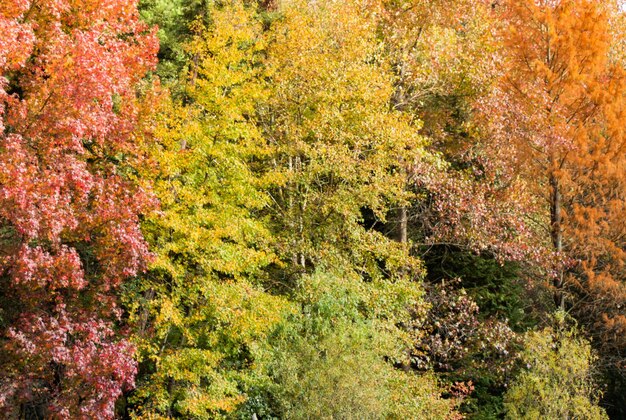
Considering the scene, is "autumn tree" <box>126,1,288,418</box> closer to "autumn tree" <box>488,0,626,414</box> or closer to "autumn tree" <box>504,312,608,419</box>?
"autumn tree" <box>504,312,608,419</box>

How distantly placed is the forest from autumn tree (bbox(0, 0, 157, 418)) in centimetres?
6

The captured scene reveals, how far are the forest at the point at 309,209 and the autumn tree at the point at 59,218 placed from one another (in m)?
0.06

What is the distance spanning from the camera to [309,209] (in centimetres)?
2220

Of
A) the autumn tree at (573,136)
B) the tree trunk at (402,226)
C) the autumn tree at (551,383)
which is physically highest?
the autumn tree at (573,136)

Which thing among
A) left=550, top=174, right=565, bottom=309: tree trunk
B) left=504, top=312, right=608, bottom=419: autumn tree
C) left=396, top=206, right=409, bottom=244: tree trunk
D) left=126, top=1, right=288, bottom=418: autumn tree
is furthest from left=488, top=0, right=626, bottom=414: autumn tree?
left=126, top=1, right=288, bottom=418: autumn tree

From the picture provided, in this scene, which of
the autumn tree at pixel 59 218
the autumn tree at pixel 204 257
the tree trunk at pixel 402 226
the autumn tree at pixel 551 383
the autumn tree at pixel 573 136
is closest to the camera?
the autumn tree at pixel 59 218

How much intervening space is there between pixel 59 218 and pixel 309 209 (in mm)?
7722

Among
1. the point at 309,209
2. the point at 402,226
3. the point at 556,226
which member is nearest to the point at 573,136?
the point at 556,226

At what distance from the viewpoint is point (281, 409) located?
61.2ft

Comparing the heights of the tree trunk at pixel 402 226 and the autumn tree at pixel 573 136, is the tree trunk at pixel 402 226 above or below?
below

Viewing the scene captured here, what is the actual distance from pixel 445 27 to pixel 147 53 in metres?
9.51

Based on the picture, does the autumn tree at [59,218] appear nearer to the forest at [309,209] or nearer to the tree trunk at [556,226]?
the forest at [309,209]

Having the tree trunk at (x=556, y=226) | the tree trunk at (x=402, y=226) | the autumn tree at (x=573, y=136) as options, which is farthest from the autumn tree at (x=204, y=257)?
the tree trunk at (x=556, y=226)

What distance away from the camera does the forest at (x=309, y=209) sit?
55.7 ft
